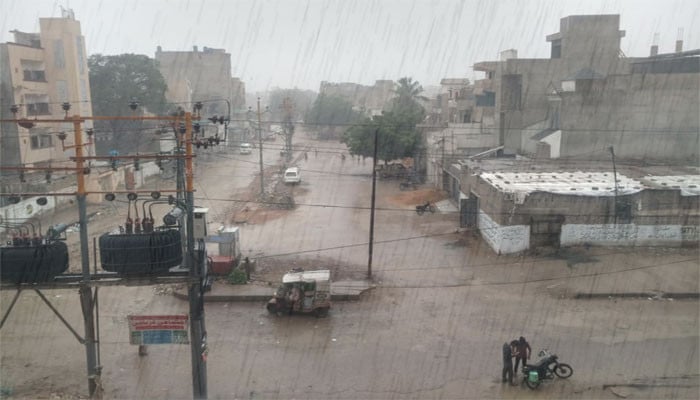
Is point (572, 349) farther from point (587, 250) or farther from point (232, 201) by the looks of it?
point (232, 201)

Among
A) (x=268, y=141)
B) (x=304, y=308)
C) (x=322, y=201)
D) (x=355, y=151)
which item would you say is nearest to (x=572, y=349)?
(x=304, y=308)

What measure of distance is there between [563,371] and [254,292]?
285 inches

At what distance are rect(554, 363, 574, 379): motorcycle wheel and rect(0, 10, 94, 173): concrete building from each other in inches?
951

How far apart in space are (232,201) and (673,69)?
25569mm

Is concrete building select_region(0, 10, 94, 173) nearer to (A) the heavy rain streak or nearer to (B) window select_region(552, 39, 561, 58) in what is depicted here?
(A) the heavy rain streak

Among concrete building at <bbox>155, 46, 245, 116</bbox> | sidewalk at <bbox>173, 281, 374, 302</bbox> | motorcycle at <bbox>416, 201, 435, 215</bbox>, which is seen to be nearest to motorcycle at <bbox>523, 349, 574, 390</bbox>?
sidewalk at <bbox>173, 281, 374, 302</bbox>

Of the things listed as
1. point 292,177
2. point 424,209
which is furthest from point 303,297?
point 292,177

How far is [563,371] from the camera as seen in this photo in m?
9.26

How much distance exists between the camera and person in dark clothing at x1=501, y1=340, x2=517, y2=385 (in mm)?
9047

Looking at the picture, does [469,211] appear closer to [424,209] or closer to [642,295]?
[424,209]

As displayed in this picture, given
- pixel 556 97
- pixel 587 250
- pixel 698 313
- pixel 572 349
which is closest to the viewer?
pixel 572 349

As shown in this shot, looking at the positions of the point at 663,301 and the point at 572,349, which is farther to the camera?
the point at 663,301

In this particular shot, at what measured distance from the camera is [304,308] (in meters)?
12.5

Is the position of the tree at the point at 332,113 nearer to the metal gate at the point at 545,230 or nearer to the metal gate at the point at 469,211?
the metal gate at the point at 469,211
